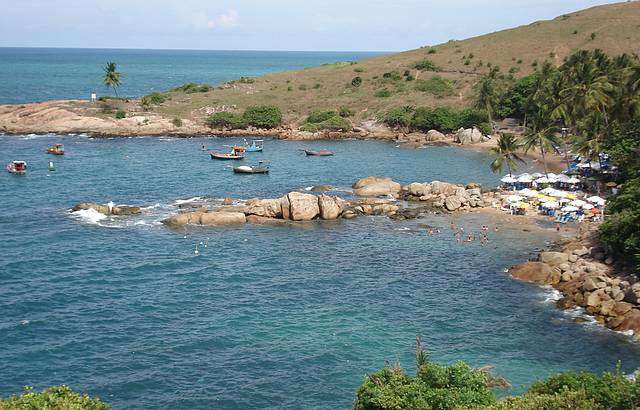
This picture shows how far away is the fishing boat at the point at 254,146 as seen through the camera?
123312mm

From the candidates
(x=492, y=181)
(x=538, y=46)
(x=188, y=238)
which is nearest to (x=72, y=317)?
(x=188, y=238)

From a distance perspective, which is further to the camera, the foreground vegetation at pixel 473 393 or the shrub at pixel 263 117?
the shrub at pixel 263 117

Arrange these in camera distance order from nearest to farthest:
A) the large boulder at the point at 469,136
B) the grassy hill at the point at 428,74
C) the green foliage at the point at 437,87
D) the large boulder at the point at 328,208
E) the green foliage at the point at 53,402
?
the green foliage at the point at 53,402
the large boulder at the point at 328,208
the large boulder at the point at 469,136
the grassy hill at the point at 428,74
the green foliage at the point at 437,87

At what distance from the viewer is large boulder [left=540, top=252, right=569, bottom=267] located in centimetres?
5988

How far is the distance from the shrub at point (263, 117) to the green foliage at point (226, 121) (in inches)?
57.0

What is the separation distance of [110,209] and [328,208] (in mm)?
26794

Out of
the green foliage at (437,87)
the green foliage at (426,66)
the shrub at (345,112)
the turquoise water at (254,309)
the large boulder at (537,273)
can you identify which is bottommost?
the turquoise water at (254,309)

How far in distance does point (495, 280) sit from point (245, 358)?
25.9 metres

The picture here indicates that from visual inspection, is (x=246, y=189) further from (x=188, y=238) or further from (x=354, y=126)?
(x=354, y=126)

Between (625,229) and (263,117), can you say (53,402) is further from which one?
(263,117)

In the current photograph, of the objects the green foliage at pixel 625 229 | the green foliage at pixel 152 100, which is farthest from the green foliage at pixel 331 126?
the green foliage at pixel 625 229

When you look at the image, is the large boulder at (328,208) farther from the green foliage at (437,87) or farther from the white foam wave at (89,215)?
the green foliage at (437,87)

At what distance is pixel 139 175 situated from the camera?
102m

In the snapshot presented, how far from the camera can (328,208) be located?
78.4 meters
